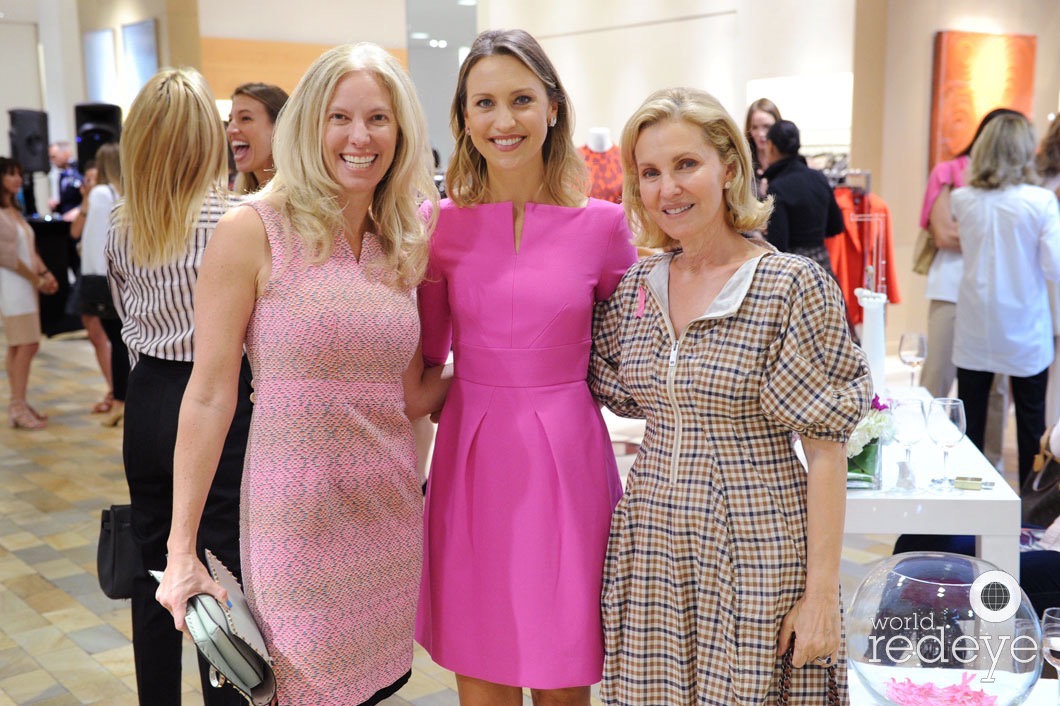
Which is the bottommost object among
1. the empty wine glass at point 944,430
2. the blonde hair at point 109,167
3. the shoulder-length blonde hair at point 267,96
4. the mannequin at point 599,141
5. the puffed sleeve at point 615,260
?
the empty wine glass at point 944,430

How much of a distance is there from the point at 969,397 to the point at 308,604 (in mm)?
4211

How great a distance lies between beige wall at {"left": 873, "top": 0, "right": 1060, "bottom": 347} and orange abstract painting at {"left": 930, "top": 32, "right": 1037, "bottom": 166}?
0.07 meters

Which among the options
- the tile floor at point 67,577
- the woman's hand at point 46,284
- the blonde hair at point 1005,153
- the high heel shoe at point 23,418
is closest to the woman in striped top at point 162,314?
the tile floor at point 67,577

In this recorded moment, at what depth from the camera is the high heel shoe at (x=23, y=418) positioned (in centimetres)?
675

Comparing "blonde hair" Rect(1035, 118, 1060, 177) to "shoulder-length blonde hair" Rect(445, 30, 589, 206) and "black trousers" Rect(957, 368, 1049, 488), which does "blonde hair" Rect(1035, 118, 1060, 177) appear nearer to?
"black trousers" Rect(957, 368, 1049, 488)

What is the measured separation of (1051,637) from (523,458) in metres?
0.90

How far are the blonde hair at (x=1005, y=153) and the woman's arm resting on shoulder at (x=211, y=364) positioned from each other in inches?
156

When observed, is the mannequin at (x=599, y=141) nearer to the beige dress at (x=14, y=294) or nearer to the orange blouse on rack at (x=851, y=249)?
the orange blouse on rack at (x=851, y=249)

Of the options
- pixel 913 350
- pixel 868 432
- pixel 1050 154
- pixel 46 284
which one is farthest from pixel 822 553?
pixel 46 284

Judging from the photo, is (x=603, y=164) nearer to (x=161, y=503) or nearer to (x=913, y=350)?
(x=913, y=350)

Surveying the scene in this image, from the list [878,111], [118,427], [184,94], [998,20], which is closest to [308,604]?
[184,94]

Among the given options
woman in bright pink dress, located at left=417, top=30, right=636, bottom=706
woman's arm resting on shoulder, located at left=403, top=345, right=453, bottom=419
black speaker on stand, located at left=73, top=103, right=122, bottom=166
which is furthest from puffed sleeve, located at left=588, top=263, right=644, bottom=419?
black speaker on stand, located at left=73, top=103, right=122, bottom=166

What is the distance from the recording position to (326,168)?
1.76 metres

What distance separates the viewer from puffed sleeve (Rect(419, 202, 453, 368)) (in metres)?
1.99
